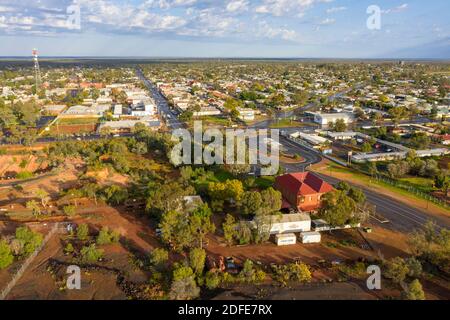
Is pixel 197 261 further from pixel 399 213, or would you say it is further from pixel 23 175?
pixel 23 175

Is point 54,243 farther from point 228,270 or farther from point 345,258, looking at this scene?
point 345,258

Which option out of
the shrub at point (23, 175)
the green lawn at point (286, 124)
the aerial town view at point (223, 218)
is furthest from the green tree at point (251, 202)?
the green lawn at point (286, 124)

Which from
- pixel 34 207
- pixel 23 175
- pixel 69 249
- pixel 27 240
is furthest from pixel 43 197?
pixel 23 175

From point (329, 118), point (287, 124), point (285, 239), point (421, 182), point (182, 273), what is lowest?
point (285, 239)

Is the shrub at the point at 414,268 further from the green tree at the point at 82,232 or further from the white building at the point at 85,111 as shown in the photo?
the white building at the point at 85,111

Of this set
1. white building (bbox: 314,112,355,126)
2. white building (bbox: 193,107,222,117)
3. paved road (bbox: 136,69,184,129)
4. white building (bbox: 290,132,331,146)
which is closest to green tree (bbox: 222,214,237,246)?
white building (bbox: 290,132,331,146)

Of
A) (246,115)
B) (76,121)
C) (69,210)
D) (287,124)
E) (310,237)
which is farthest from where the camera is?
(246,115)

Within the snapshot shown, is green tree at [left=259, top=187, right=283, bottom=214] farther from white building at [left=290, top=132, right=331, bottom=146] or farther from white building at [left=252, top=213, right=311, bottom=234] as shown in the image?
white building at [left=290, top=132, right=331, bottom=146]
